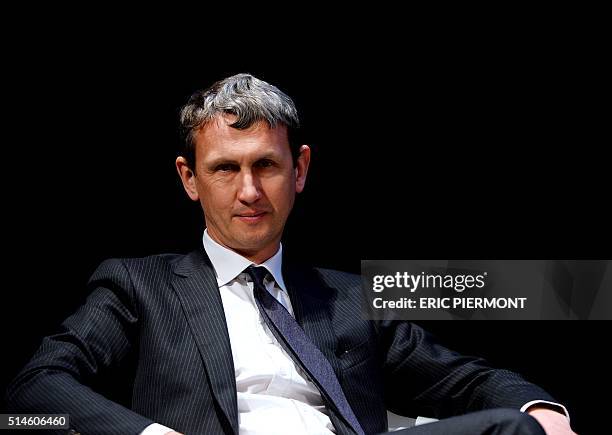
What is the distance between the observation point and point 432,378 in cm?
247

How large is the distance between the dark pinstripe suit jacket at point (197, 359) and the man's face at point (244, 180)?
0.13m

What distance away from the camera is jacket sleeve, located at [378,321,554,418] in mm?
2336

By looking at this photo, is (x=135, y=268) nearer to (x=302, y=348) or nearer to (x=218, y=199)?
(x=218, y=199)

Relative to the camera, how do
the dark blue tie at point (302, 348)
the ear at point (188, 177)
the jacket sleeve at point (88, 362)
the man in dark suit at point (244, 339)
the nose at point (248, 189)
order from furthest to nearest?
the ear at point (188, 177), the nose at point (248, 189), the dark blue tie at point (302, 348), the man in dark suit at point (244, 339), the jacket sleeve at point (88, 362)

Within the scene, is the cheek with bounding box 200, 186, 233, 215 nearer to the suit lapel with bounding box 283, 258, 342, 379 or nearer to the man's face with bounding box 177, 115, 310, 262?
the man's face with bounding box 177, 115, 310, 262

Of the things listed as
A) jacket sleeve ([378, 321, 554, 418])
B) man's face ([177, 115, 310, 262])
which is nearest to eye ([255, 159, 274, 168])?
man's face ([177, 115, 310, 262])

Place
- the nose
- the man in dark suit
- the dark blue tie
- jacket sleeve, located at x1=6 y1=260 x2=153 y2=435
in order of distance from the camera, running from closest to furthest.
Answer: jacket sleeve, located at x1=6 y1=260 x2=153 y2=435 → the man in dark suit → the dark blue tie → the nose

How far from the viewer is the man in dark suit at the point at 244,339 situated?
2137mm

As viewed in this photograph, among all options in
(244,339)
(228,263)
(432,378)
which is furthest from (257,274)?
(432,378)

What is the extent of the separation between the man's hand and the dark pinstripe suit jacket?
0.16ft

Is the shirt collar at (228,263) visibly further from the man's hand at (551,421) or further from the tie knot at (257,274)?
the man's hand at (551,421)

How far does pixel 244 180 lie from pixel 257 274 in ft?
0.80

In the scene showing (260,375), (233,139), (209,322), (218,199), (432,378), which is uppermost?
(233,139)

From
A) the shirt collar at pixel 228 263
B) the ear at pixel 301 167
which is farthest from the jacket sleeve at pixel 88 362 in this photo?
the ear at pixel 301 167
